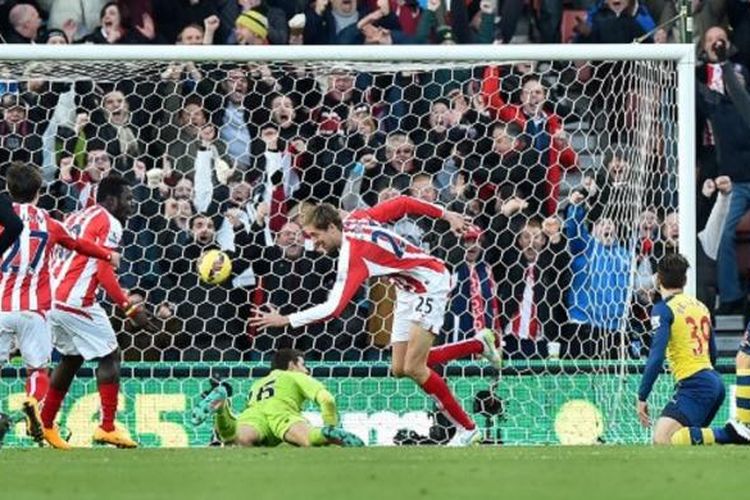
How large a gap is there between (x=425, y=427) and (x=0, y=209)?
561 cm

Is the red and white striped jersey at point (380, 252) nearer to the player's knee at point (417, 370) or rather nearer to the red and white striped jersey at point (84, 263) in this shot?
the player's knee at point (417, 370)

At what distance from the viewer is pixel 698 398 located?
15031 mm

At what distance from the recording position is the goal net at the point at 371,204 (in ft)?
56.8

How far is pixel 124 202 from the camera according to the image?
1599cm

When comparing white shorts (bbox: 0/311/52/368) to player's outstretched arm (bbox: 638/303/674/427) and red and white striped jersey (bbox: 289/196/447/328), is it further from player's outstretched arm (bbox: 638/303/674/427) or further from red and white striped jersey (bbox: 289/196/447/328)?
player's outstretched arm (bbox: 638/303/674/427)

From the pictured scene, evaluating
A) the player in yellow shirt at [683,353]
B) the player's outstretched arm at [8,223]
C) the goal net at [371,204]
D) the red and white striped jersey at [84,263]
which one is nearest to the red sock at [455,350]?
the goal net at [371,204]

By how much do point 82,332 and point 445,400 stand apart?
269cm

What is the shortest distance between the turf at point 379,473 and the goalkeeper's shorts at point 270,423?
2110mm

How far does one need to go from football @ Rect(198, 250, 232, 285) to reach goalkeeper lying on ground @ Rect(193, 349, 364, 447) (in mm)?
813

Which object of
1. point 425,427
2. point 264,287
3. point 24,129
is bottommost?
point 425,427

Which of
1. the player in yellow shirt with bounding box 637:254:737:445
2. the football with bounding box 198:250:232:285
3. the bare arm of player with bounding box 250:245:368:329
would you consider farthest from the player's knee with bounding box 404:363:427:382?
the player in yellow shirt with bounding box 637:254:737:445

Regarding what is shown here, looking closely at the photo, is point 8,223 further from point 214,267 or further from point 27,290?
point 214,267

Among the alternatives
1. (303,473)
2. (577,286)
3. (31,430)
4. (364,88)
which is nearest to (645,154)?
(577,286)

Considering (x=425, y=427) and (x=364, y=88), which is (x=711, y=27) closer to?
(x=364, y=88)
